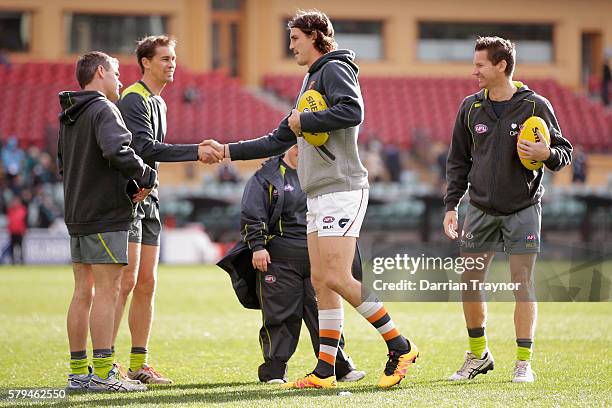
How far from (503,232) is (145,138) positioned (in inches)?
89.9

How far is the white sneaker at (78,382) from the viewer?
257 inches

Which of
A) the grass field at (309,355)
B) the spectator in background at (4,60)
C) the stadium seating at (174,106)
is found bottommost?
the grass field at (309,355)

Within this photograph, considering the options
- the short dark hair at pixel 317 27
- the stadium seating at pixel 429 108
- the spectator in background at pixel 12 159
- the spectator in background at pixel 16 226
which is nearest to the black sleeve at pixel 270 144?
the short dark hair at pixel 317 27

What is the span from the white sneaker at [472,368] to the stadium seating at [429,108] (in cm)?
2453

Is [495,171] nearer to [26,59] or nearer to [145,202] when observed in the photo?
[145,202]

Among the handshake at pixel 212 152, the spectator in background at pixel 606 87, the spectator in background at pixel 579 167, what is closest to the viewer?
the handshake at pixel 212 152

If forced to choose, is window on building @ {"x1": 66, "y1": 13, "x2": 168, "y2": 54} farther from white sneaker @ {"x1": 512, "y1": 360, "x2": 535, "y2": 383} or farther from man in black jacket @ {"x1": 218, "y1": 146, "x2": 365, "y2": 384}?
white sneaker @ {"x1": 512, "y1": 360, "x2": 535, "y2": 383}

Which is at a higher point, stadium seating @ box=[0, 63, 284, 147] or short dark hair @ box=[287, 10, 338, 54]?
stadium seating @ box=[0, 63, 284, 147]

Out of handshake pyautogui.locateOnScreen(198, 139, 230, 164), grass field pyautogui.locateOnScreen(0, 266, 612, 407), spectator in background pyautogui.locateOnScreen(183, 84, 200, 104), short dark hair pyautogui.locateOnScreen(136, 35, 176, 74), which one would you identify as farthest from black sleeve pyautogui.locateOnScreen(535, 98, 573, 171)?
spectator in background pyautogui.locateOnScreen(183, 84, 200, 104)

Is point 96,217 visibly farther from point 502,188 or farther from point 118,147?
point 502,188

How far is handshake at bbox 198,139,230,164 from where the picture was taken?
6746 mm

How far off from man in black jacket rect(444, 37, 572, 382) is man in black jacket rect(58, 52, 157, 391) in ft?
6.70

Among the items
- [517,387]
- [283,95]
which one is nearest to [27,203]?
[283,95]

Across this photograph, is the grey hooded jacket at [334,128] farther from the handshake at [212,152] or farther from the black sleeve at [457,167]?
the black sleeve at [457,167]
